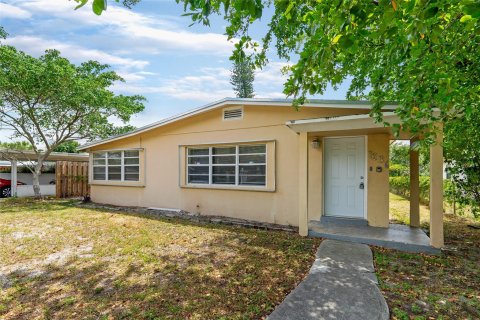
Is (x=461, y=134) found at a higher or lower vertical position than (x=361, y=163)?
higher

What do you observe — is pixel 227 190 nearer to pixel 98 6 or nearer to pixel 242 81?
pixel 98 6

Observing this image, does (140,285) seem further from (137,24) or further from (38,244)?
(137,24)

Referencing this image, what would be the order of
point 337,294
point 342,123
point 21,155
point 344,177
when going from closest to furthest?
point 337,294, point 342,123, point 344,177, point 21,155

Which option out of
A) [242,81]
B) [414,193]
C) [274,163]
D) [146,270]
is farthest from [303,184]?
[242,81]

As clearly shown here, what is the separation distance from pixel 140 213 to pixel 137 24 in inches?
256

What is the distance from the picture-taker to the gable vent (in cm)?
843

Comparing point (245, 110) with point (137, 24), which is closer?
point (137, 24)

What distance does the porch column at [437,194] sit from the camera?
5.21 meters

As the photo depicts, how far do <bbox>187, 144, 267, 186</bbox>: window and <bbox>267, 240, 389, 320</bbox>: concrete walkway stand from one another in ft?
12.0

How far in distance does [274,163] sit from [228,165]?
166 centimetres

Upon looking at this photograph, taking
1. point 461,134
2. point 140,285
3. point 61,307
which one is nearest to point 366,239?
point 461,134

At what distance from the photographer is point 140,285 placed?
3.95 m

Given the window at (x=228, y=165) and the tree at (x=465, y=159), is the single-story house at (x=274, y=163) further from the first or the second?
the tree at (x=465, y=159)

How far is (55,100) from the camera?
1264 cm
